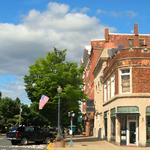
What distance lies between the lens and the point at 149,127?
124ft

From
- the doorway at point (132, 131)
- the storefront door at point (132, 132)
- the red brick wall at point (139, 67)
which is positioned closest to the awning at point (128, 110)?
the doorway at point (132, 131)

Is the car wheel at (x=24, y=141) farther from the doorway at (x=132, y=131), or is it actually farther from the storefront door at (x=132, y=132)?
the storefront door at (x=132, y=132)

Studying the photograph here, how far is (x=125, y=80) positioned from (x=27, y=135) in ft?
38.7

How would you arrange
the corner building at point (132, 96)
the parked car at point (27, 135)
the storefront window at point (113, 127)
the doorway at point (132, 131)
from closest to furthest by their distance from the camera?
the corner building at point (132, 96) → the doorway at point (132, 131) → the storefront window at point (113, 127) → the parked car at point (27, 135)

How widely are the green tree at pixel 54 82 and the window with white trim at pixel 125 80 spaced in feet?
30.8

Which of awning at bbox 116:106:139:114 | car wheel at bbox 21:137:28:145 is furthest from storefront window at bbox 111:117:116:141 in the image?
car wheel at bbox 21:137:28:145

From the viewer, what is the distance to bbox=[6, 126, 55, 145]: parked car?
142 ft

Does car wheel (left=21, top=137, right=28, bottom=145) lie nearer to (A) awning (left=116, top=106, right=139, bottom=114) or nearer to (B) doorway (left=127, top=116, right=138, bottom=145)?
(A) awning (left=116, top=106, right=139, bottom=114)

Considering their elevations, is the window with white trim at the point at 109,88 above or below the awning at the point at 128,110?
above

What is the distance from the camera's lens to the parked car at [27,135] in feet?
142

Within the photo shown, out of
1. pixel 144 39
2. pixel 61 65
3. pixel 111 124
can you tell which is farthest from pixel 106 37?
pixel 111 124

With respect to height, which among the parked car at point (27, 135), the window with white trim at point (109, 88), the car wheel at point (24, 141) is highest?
the window with white trim at point (109, 88)

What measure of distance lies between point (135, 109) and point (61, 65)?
12.7 meters

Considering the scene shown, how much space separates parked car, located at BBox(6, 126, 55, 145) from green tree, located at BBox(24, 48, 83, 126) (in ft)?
11.8
